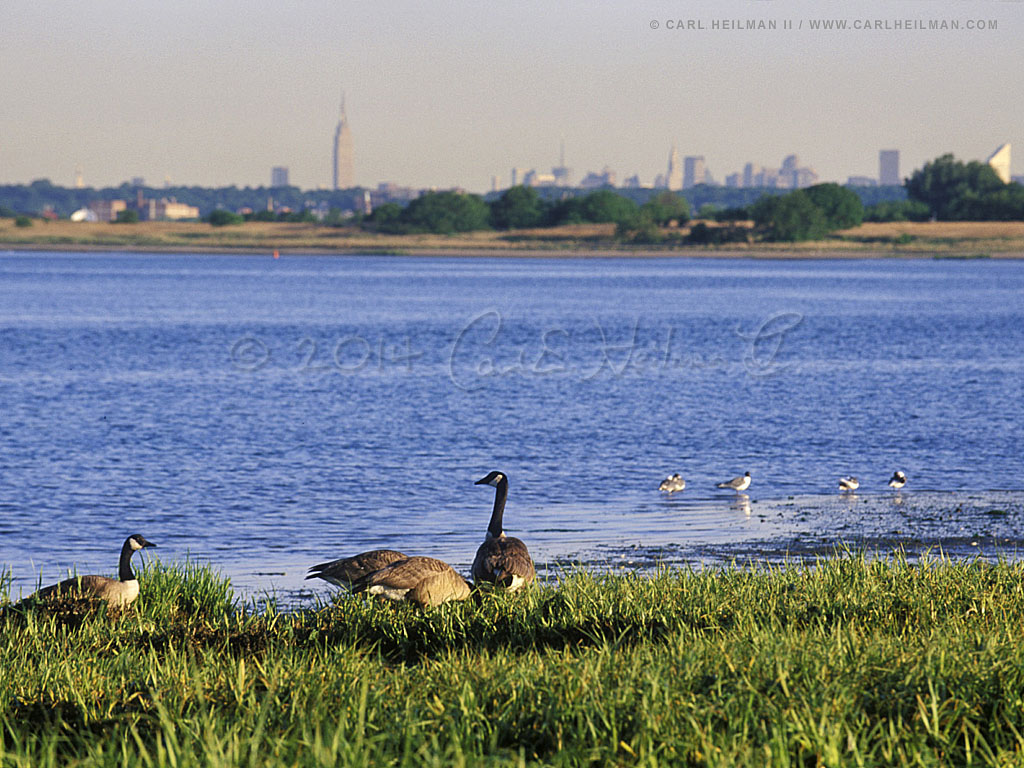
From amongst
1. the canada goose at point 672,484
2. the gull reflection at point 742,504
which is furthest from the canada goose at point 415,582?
the canada goose at point 672,484

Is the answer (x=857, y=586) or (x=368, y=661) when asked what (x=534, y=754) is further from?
(x=857, y=586)

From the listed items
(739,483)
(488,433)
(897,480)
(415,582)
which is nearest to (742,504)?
(739,483)

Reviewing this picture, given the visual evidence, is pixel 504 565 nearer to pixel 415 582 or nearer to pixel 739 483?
pixel 415 582

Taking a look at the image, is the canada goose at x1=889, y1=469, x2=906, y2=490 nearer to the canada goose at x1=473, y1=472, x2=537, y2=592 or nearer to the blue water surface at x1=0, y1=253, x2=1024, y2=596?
the blue water surface at x1=0, y1=253, x2=1024, y2=596

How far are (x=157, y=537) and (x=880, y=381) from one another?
2955 cm

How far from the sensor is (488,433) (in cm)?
3019

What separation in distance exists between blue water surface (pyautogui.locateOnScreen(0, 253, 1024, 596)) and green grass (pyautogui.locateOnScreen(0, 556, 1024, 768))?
343 centimetres

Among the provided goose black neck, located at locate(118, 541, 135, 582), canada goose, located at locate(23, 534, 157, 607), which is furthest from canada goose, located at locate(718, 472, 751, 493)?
canada goose, located at locate(23, 534, 157, 607)

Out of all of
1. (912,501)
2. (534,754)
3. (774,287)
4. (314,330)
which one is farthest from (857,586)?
(774,287)

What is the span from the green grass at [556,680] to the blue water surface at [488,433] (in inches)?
135

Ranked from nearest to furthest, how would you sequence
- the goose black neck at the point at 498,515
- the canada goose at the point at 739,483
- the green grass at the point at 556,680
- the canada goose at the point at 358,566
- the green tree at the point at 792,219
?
the green grass at the point at 556,680, the canada goose at the point at 358,566, the goose black neck at the point at 498,515, the canada goose at the point at 739,483, the green tree at the point at 792,219

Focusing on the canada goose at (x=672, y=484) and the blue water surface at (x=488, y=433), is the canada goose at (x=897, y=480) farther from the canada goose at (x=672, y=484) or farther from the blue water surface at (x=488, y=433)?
the canada goose at (x=672, y=484)

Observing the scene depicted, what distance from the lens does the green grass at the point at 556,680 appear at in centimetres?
622

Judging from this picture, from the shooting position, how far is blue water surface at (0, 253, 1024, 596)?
18062 mm
